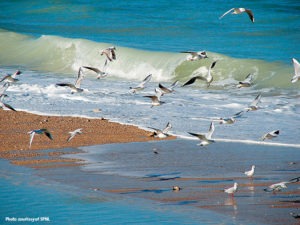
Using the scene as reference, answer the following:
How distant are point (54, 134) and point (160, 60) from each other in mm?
11668

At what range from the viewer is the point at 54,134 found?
36.4ft

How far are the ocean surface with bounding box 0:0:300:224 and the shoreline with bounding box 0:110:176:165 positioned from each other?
494 mm

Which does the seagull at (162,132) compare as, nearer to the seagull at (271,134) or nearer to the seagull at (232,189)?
the seagull at (271,134)

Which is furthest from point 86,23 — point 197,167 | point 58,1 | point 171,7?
point 197,167

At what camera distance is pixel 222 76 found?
19797 millimetres

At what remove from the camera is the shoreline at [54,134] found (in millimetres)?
9777

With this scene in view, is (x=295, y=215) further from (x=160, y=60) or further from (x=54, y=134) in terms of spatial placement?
(x=160, y=60)

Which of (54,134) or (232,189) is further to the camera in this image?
(54,134)

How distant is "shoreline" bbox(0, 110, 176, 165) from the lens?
32.1 feet

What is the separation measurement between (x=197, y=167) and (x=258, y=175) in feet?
2.61

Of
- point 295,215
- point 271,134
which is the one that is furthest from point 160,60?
point 295,215

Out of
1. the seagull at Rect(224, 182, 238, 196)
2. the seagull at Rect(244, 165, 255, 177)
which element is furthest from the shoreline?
the seagull at Rect(224, 182, 238, 196)

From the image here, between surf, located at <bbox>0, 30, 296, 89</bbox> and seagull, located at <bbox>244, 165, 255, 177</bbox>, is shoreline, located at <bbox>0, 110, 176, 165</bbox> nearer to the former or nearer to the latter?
seagull, located at <bbox>244, 165, 255, 177</bbox>

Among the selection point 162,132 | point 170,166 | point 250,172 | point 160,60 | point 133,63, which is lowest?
point 250,172
